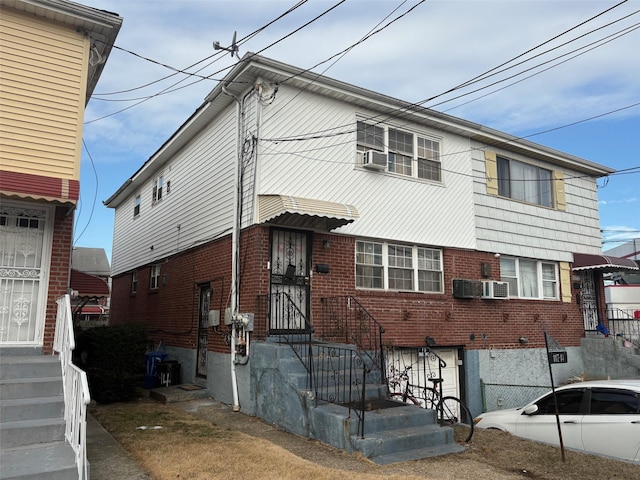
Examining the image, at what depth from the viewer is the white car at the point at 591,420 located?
22.8 feet

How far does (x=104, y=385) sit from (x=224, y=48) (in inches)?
290

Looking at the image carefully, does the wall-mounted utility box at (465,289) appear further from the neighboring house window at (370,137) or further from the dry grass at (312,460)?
the dry grass at (312,460)

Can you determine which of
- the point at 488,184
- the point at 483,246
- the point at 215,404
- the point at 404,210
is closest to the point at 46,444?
the point at 215,404

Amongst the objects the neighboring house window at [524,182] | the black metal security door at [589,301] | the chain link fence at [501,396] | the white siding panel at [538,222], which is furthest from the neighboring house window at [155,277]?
the black metal security door at [589,301]

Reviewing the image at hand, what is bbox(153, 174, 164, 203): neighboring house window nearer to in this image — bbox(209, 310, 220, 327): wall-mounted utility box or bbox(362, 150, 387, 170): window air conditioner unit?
bbox(209, 310, 220, 327): wall-mounted utility box

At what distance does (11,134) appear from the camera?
24.3ft

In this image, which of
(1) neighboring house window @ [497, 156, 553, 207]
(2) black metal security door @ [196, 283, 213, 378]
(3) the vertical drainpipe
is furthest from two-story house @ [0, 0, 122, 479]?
(1) neighboring house window @ [497, 156, 553, 207]

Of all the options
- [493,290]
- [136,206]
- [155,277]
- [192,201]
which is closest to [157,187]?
[136,206]

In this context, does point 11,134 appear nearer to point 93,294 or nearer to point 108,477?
point 93,294

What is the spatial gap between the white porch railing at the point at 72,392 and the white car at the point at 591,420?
6.50 m

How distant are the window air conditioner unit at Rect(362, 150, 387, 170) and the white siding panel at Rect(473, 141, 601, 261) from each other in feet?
11.9

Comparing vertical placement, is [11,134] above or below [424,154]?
below

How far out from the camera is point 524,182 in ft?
50.3

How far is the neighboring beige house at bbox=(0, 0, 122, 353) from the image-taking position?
730cm
